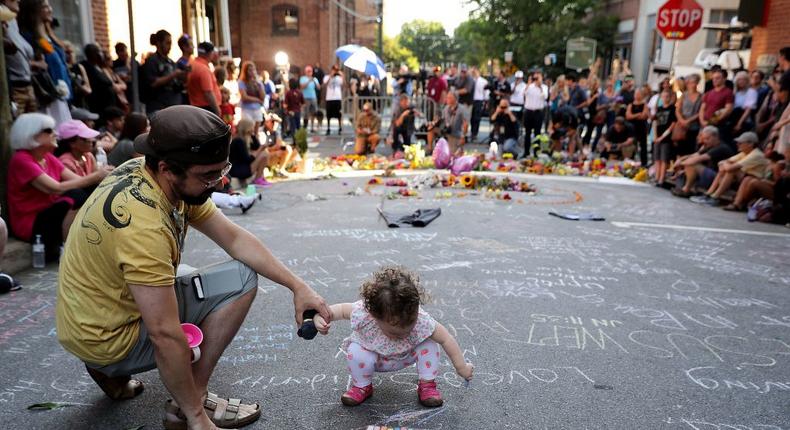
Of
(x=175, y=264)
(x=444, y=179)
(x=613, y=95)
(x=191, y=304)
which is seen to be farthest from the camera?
(x=613, y=95)

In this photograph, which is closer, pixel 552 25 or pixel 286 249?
pixel 286 249

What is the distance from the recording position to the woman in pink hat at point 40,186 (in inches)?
190

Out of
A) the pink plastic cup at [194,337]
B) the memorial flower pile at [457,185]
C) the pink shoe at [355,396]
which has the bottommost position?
the memorial flower pile at [457,185]

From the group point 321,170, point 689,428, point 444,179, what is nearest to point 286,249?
point 689,428

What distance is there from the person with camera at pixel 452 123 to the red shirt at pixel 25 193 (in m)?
8.83

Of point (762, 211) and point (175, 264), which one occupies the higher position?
point (175, 264)

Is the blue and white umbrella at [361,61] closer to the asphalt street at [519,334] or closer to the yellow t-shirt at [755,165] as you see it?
the asphalt street at [519,334]

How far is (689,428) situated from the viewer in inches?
109

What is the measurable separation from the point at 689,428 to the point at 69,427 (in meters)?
2.78

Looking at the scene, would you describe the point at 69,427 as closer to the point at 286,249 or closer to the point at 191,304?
the point at 191,304

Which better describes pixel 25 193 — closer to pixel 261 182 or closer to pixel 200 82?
pixel 200 82

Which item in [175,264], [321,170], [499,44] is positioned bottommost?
[321,170]

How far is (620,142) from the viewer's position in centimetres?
1322

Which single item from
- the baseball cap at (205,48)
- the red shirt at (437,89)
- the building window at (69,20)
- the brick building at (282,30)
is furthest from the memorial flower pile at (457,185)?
the brick building at (282,30)
